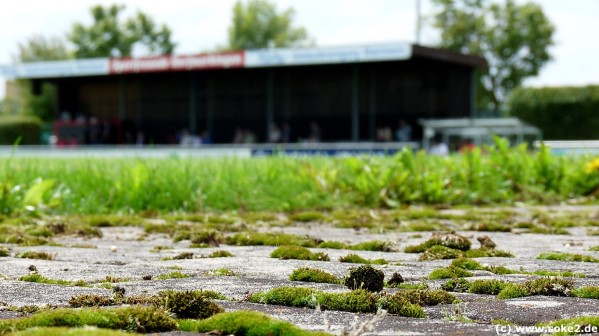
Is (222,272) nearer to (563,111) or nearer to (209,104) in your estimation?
(563,111)

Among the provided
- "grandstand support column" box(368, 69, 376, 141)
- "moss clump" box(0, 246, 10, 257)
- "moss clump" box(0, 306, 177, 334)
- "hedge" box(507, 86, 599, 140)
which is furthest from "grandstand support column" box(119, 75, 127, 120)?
"moss clump" box(0, 306, 177, 334)

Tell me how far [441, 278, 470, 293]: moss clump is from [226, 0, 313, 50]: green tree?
7831 cm

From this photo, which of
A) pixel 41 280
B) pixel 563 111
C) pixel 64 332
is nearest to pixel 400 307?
pixel 64 332

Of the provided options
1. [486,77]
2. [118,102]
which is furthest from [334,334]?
[486,77]

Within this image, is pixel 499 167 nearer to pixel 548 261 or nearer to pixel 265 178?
pixel 265 178

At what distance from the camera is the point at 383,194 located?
10812mm

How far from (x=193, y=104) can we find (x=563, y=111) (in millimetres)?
14863

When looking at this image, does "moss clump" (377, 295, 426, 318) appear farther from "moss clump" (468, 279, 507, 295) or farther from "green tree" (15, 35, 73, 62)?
"green tree" (15, 35, 73, 62)

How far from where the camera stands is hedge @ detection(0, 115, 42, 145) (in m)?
47.3

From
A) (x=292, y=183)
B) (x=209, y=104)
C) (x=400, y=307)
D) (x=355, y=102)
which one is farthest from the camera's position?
(x=209, y=104)

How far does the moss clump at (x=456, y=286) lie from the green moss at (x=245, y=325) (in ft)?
4.04

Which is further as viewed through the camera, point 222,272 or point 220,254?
point 220,254

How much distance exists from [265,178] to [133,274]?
6.52 meters

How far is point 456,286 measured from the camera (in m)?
4.00
